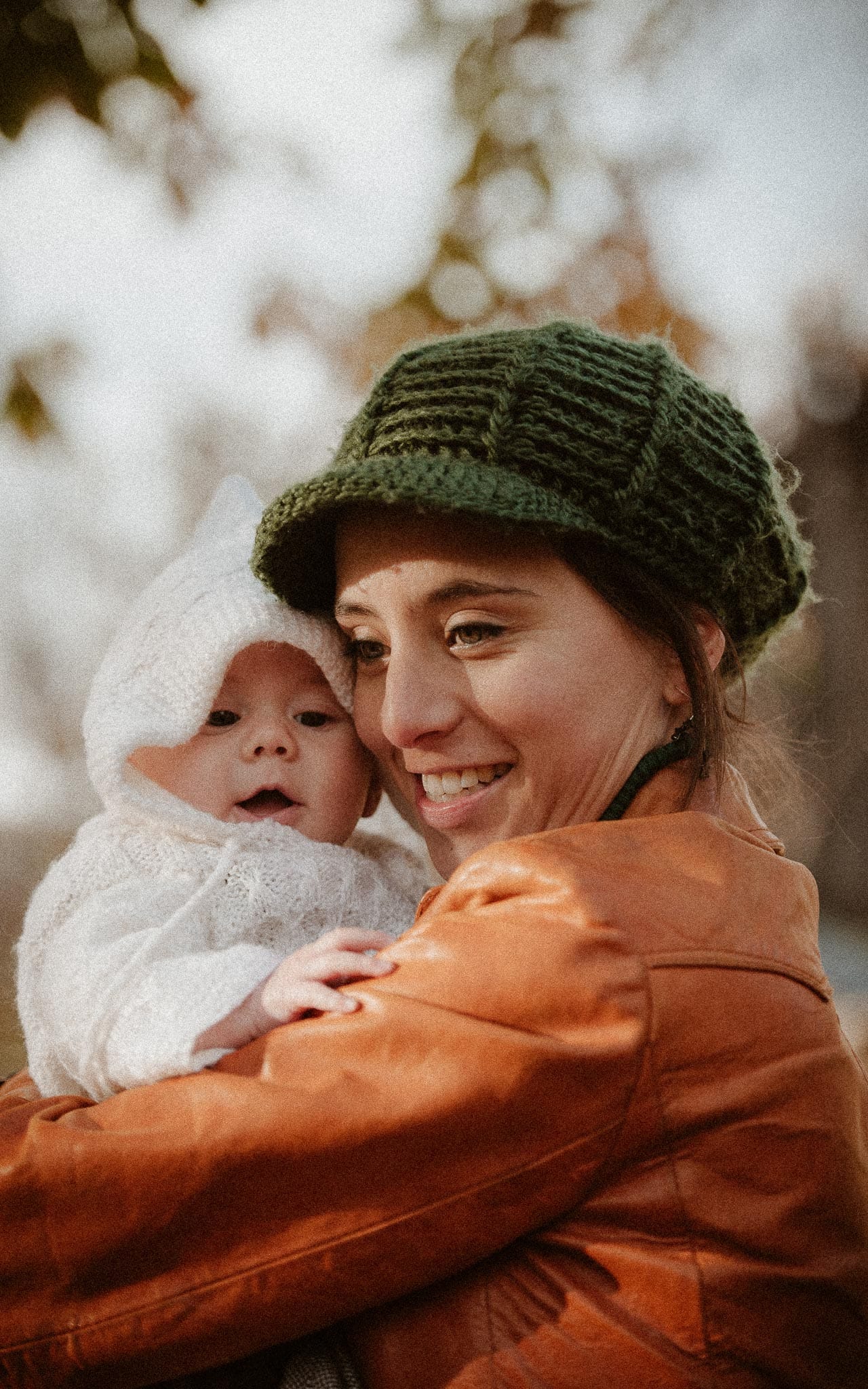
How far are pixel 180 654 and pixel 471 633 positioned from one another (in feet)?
2.05

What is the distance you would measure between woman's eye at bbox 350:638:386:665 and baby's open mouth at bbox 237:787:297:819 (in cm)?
32

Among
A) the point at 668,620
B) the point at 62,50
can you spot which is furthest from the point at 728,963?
the point at 62,50

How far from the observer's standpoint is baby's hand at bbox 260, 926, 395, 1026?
58.0 inches

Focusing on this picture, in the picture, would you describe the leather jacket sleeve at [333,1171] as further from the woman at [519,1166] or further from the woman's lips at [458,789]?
the woman's lips at [458,789]

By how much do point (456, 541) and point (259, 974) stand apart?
0.78m

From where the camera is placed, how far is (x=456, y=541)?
182cm

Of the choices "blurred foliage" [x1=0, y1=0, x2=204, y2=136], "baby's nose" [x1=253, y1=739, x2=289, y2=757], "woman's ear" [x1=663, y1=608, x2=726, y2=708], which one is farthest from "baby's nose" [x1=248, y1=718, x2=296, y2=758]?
"blurred foliage" [x1=0, y1=0, x2=204, y2=136]

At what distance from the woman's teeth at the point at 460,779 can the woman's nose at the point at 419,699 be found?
0.11 metres

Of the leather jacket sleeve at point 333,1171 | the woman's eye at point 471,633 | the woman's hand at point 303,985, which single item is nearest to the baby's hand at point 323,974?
the woman's hand at point 303,985

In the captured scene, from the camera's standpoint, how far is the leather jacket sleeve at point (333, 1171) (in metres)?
1.29

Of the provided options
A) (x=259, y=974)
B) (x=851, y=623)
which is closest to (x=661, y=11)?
(x=851, y=623)

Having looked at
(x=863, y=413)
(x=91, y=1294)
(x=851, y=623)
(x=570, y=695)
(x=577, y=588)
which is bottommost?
(x=91, y=1294)

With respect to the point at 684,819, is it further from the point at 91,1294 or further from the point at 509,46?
the point at 509,46

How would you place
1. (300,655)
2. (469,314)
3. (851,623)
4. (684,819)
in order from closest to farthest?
(684,819) < (300,655) < (469,314) < (851,623)
